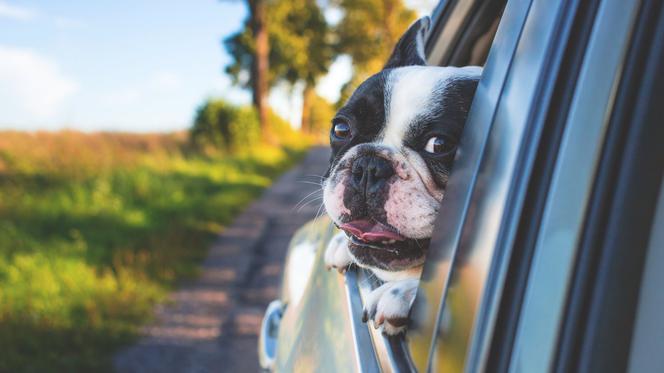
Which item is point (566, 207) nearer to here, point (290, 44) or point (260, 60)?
point (260, 60)

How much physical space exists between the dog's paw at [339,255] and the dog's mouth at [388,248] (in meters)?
0.25

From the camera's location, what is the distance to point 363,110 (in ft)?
5.69

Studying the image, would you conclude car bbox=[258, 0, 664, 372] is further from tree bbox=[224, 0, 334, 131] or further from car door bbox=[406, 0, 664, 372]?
tree bbox=[224, 0, 334, 131]

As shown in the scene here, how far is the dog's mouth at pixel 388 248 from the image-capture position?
1.47m

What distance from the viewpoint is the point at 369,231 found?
58.4 inches

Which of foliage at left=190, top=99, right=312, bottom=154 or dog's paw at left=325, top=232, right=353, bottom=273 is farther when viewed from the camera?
foliage at left=190, top=99, right=312, bottom=154

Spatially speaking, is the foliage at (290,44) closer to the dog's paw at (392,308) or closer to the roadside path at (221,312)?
the roadside path at (221,312)

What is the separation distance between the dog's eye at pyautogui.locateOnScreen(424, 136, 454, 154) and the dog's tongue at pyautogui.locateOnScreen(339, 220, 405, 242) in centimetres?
23

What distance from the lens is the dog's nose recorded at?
144 centimetres

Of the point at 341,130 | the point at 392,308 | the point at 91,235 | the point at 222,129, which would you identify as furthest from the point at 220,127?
the point at 392,308

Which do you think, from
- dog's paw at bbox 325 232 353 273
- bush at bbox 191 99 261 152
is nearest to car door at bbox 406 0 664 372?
dog's paw at bbox 325 232 353 273

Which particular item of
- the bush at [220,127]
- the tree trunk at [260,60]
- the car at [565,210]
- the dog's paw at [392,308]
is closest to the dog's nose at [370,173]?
the dog's paw at [392,308]

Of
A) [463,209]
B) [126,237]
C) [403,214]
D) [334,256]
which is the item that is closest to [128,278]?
[126,237]

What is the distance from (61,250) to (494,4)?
17.1 ft
